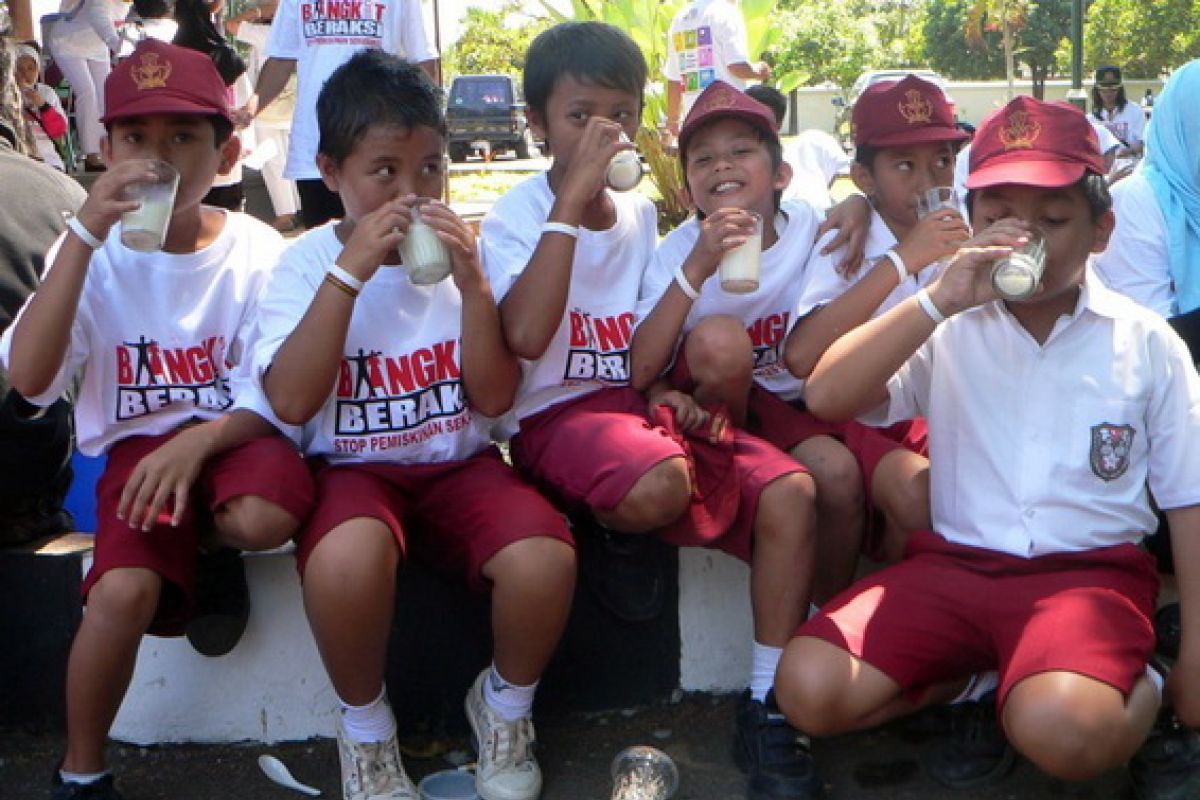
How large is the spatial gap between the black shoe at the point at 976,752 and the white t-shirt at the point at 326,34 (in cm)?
362

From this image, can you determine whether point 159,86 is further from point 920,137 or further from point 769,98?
point 769,98

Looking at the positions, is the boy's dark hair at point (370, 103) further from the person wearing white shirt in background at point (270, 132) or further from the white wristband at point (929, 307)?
the person wearing white shirt in background at point (270, 132)

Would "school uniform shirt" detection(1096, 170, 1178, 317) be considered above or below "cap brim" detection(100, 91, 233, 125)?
below

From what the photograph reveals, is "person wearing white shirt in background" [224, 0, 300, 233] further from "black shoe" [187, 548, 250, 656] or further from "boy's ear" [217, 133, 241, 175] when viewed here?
"black shoe" [187, 548, 250, 656]

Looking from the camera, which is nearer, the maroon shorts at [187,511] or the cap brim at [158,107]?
the maroon shorts at [187,511]

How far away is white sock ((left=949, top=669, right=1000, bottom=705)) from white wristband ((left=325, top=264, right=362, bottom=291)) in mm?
1534

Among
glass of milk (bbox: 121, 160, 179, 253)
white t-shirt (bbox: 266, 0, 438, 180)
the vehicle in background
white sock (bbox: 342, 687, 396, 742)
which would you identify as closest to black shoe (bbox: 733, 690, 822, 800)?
white sock (bbox: 342, 687, 396, 742)

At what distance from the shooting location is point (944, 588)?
2816mm

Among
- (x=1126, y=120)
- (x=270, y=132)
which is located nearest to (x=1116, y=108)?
(x=1126, y=120)

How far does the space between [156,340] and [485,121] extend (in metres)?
30.5

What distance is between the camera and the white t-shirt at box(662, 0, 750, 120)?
365 inches

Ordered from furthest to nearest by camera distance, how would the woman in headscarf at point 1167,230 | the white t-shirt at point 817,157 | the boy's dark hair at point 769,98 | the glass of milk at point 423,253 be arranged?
the white t-shirt at point 817,157 < the boy's dark hair at point 769,98 < the woman in headscarf at point 1167,230 < the glass of milk at point 423,253

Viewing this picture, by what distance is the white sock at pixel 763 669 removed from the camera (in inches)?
117

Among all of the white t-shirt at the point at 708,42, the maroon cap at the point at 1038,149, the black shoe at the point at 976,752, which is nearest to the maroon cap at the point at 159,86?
the maroon cap at the point at 1038,149
